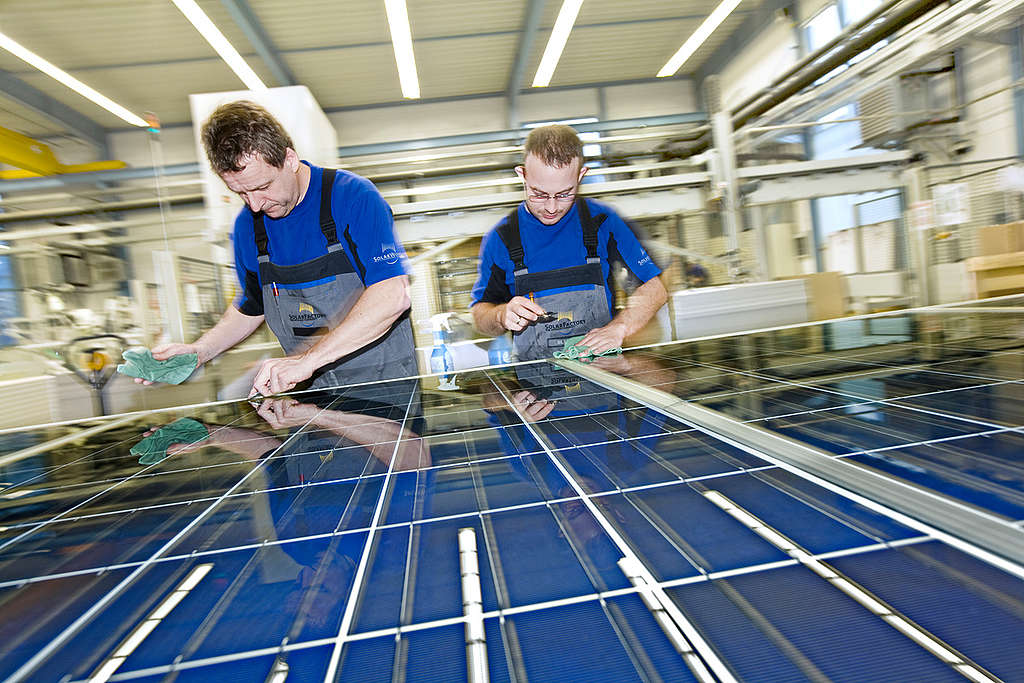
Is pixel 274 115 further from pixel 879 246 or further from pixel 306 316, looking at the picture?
pixel 879 246

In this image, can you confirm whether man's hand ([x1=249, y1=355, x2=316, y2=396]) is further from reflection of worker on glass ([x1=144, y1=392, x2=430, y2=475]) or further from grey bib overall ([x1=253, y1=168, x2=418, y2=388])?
grey bib overall ([x1=253, y1=168, x2=418, y2=388])

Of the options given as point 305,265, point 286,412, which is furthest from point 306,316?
point 286,412

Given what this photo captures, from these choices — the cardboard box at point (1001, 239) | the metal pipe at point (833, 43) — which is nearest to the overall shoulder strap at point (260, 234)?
the metal pipe at point (833, 43)

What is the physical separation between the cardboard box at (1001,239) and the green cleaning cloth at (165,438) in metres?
5.68

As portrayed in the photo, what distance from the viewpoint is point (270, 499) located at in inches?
30.3

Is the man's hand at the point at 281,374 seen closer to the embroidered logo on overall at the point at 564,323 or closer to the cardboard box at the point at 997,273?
the embroidered logo on overall at the point at 564,323

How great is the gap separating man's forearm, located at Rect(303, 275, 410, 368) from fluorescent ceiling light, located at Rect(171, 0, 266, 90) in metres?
5.47

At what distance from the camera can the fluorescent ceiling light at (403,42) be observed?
6.37 m

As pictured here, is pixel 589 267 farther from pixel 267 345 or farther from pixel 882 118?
pixel 882 118

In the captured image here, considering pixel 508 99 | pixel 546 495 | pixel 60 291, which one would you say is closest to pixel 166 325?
pixel 60 291

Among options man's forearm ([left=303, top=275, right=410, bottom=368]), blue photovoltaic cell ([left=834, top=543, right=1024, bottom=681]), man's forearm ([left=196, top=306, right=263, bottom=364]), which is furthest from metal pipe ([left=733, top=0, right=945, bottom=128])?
blue photovoltaic cell ([left=834, top=543, right=1024, bottom=681])

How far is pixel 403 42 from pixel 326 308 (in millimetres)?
5973

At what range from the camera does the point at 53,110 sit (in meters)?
8.84

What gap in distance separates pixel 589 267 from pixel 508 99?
870 centimetres
